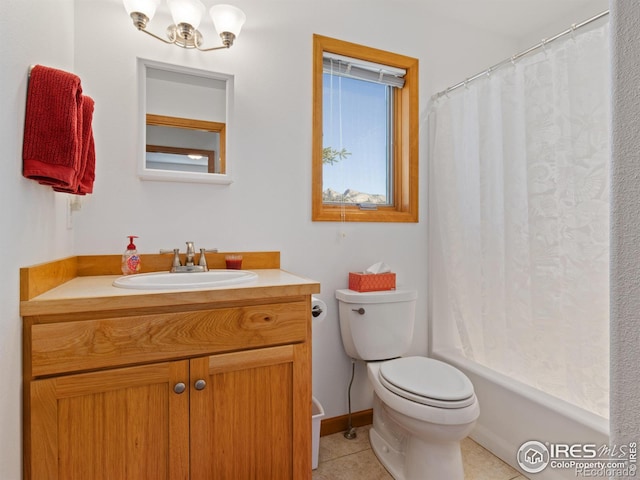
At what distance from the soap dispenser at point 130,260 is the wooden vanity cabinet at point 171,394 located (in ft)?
1.49

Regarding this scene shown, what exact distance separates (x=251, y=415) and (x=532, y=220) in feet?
4.78

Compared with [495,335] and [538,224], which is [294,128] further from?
[495,335]

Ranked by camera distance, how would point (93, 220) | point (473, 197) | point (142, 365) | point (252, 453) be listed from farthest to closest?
point (473, 197), point (93, 220), point (252, 453), point (142, 365)

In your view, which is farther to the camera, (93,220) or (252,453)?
(93,220)

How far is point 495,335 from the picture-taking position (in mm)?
1782

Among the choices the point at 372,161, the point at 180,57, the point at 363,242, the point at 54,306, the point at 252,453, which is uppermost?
the point at 180,57

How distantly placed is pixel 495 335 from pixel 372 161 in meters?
1.20

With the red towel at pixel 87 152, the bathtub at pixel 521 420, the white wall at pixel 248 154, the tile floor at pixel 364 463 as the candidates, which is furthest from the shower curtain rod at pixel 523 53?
the tile floor at pixel 364 463

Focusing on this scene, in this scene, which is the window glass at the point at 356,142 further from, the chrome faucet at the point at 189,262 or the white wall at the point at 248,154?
the chrome faucet at the point at 189,262

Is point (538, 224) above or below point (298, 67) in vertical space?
below

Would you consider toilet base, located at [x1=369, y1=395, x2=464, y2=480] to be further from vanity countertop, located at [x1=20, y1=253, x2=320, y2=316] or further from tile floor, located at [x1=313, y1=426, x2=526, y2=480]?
vanity countertop, located at [x1=20, y1=253, x2=320, y2=316]

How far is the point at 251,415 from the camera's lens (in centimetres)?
121

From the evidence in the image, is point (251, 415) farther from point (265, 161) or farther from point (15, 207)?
point (265, 161)

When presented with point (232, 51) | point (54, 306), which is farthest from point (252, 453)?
point (232, 51)
